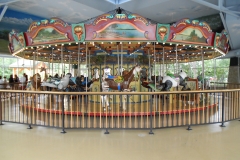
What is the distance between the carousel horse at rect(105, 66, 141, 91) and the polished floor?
2.01 metres

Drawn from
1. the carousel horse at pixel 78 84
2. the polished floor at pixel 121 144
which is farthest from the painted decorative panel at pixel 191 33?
the carousel horse at pixel 78 84

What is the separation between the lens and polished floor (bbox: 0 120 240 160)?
2822 mm

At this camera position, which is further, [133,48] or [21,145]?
[133,48]

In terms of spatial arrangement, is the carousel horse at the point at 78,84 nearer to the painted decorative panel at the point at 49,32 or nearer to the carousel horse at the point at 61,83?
the carousel horse at the point at 61,83

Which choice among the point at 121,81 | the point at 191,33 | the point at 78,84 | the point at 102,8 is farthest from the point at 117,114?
the point at 102,8

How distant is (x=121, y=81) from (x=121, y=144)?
2747mm

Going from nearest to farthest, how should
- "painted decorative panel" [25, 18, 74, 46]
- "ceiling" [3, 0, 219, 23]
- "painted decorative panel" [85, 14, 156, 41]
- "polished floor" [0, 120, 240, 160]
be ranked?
"polished floor" [0, 120, 240, 160], "painted decorative panel" [85, 14, 156, 41], "painted decorative panel" [25, 18, 74, 46], "ceiling" [3, 0, 219, 23]

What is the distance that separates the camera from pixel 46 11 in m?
12.8

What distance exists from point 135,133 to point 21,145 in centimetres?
207

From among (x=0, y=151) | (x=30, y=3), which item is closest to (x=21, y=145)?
(x=0, y=151)

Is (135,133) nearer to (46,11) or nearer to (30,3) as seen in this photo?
(30,3)

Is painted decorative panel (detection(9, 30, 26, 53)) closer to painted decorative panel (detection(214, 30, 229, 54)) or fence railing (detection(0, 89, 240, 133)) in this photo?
fence railing (detection(0, 89, 240, 133))

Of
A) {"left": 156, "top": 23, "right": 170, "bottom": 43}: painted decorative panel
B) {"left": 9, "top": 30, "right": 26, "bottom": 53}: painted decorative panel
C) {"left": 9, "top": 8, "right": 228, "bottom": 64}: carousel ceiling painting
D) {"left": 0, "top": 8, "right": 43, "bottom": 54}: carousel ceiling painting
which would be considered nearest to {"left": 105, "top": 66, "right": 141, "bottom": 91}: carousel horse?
{"left": 9, "top": 8, "right": 228, "bottom": 64}: carousel ceiling painting

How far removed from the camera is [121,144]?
3277mm
